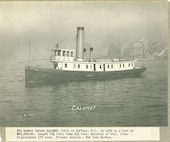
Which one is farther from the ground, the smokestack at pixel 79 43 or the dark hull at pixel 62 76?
the smokestack at pixel 79 43

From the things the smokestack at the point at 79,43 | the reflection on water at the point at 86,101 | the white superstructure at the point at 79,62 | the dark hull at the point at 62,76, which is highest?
the smokestack at the point at 79,43

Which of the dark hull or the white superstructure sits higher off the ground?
the white superstructure

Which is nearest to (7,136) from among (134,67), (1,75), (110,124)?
(1,75)

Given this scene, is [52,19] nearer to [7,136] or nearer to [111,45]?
[111,45]

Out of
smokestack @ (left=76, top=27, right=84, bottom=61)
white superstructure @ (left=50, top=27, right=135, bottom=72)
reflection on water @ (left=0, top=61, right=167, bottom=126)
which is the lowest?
reflection on water @ (left=0, top=61, right=167, bottom=126)

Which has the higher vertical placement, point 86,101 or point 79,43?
point 79,43
